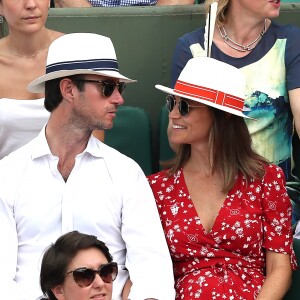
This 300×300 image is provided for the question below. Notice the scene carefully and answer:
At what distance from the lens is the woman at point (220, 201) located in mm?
4371

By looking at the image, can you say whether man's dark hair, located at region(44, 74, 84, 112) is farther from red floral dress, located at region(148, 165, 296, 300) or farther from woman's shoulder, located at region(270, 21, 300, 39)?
woman's shoulder, located at region(270, 21, 300, 39)

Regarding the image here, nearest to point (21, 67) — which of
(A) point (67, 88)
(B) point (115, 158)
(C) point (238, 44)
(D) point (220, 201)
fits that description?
(A) point (67, 88)

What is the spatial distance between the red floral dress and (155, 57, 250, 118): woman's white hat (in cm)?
32

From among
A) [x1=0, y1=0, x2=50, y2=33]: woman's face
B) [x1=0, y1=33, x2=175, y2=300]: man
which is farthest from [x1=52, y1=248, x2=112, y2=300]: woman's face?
[x1=0, y1=0, x2=50, y2=33]: woman's face

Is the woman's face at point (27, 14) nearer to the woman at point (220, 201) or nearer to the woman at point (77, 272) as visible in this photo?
the woman at point (220, 201)

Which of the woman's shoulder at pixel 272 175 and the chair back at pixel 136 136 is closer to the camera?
the woman's shoulder at pixel 272 175

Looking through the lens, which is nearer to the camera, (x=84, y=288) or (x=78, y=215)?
(x=84, y=288)

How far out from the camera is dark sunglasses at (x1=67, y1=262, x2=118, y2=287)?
3695 millimetres

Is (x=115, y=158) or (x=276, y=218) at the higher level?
(x=115, y=158)

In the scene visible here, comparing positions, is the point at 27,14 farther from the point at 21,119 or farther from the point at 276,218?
the point at 276,218

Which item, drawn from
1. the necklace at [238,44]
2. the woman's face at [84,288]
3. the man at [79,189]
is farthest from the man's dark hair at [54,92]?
the necklace at [238,44]

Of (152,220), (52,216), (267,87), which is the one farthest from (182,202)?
(267,87)

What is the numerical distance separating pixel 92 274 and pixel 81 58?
1.07 metres

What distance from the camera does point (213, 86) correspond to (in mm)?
4508
